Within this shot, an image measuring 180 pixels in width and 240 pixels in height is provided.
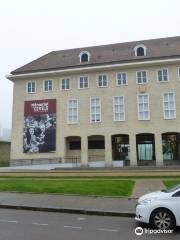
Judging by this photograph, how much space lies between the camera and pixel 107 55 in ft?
148

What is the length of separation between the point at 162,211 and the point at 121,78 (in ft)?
113

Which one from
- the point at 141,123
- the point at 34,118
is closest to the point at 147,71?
the point at 141,123

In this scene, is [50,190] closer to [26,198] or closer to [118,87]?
[26,198]

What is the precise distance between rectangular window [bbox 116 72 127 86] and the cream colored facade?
15.9 inches

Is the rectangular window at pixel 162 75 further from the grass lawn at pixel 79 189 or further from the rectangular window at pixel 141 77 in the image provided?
the grass lawn at pixel 79 189

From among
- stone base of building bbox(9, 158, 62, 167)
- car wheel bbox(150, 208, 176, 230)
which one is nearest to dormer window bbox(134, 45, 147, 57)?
stone base of building bbox(9, 158, 62, 167)

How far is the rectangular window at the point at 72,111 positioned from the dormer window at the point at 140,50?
33.7ft

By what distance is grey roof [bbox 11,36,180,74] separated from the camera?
42.3 metres

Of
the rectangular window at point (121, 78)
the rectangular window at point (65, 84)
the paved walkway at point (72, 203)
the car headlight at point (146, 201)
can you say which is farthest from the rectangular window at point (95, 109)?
the car headlight at point (146, 201)

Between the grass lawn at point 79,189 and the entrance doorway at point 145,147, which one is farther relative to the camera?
the entrance doorway at point 145,147

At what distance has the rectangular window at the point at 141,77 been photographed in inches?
1634

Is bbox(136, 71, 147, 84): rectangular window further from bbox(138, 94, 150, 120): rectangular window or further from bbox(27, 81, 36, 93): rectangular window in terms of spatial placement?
bbox(27, 81, 36, 93): rectangular window

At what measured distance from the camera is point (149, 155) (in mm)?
43688

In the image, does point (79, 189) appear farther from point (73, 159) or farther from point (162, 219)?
point (73, 159)
